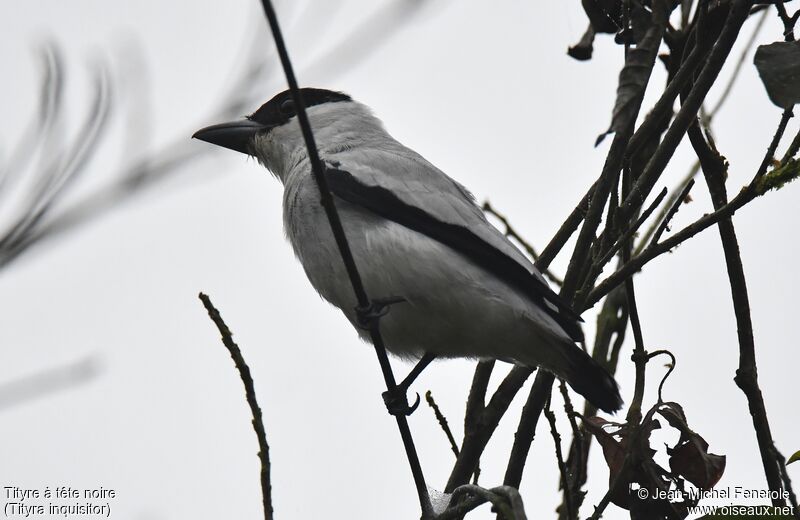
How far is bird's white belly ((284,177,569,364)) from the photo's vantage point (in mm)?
4406

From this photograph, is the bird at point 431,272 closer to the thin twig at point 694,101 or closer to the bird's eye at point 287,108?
the thin twig at point 694,101

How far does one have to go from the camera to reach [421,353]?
16.3ft

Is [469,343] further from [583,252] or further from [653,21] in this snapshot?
[653,21]

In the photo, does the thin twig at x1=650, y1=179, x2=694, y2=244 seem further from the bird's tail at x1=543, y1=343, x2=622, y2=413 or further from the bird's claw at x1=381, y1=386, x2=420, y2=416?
A: the bird's claw at x1=381, y1=386, x2=420, y2=416

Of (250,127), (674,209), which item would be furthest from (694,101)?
(250,127)

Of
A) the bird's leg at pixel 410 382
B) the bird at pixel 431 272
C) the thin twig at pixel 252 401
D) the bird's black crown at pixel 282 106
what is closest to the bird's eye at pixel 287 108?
the bird's black crown at pixel 282 106

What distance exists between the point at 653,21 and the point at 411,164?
1507 mm

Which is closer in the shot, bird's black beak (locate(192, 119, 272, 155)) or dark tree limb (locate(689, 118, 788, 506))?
dark tree limb (locate(689, 118, 788, 506))

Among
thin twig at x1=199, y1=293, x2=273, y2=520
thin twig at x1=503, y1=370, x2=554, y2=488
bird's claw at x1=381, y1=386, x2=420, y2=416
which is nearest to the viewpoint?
thin twig at x1=199, y1=293, x2=273, y2=520

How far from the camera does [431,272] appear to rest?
4402mm

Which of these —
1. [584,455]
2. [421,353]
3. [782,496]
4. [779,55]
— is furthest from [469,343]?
[779,55]

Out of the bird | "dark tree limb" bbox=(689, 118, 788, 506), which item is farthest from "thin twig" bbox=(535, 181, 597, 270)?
"dark tree limb" bbox=(689, 118, 788, 506)

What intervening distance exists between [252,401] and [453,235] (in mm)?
1893

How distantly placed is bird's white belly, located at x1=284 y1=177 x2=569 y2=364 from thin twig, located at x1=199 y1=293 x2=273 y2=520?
1.50 m
